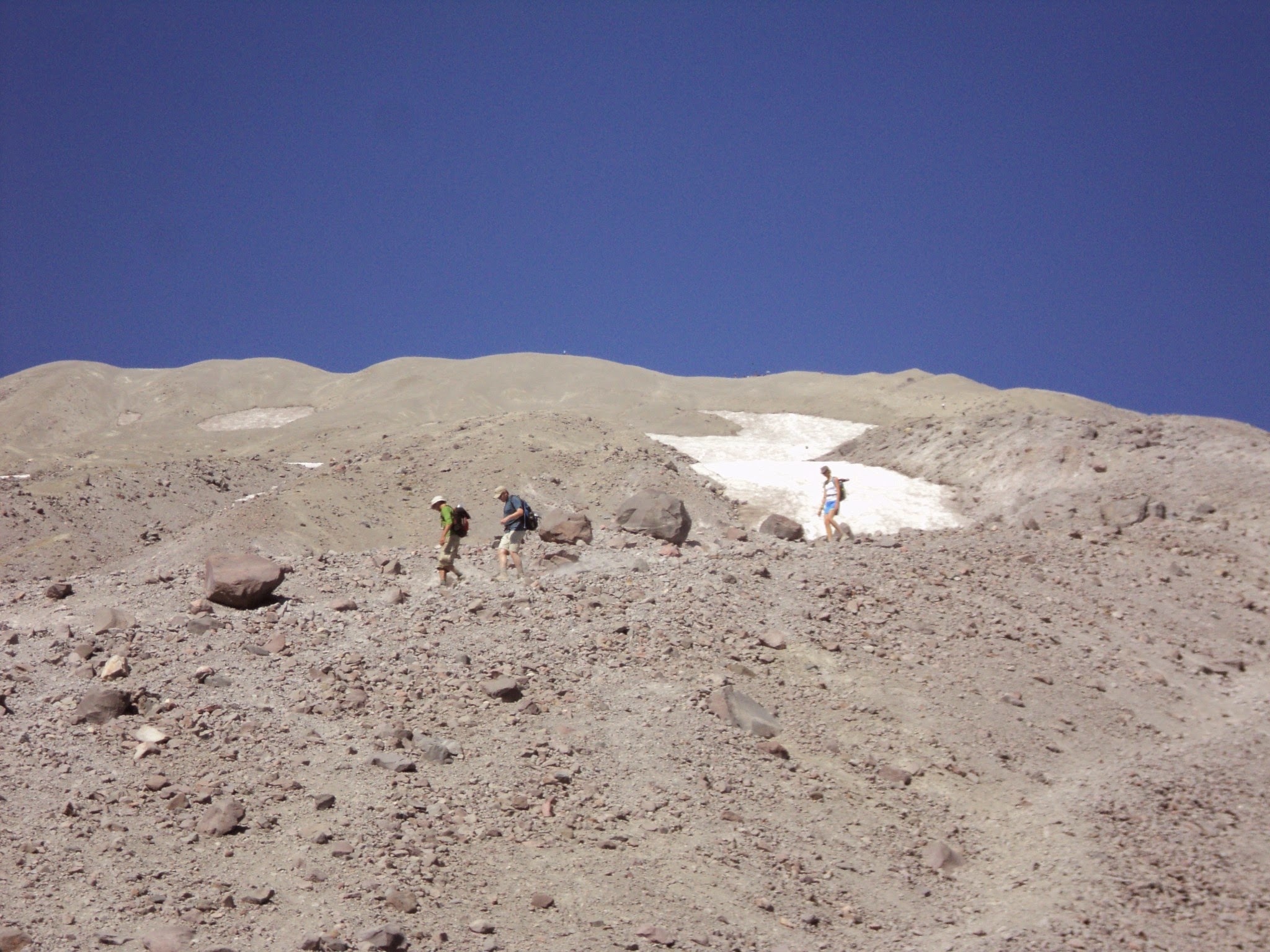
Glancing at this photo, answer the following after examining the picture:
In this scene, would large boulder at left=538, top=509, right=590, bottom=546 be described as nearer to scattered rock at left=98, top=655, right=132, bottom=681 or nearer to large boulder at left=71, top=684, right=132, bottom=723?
scattered rock at left=98, top=655, right=132, bottom=681

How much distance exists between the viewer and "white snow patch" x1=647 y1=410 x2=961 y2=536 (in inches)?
857

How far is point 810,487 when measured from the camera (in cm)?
2364

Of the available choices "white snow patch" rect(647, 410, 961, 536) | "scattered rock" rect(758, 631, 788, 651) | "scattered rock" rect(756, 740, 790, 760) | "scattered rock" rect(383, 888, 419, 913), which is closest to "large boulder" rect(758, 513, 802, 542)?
"white snow patch" rect(647, 410, 961, 536)

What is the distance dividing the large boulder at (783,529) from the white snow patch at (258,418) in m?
34.4

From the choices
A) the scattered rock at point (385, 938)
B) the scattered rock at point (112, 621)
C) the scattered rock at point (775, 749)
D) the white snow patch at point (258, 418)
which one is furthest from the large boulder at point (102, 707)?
the white snow patch at point (258, 418)

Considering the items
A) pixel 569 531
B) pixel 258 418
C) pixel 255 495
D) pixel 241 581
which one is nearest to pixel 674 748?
pixel 241 581

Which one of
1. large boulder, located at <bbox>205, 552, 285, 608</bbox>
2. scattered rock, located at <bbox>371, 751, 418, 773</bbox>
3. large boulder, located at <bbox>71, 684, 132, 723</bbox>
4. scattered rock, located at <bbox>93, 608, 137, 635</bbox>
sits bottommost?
scattered rock, located at <bbox>371, 751, 418, 773</bbox>

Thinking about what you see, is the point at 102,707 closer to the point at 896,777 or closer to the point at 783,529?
the point at 896,777

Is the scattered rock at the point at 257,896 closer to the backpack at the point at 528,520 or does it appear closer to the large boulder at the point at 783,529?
the backpack at the point at 528,520

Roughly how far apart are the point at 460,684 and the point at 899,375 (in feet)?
124

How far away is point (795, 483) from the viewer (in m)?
23.9

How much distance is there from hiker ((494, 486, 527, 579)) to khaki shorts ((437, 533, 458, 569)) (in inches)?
23.3

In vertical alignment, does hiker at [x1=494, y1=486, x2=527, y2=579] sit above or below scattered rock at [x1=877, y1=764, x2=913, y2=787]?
above

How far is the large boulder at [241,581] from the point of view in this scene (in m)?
12.9
